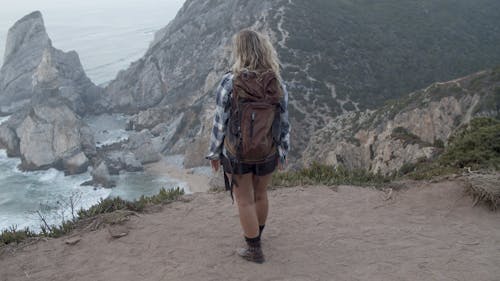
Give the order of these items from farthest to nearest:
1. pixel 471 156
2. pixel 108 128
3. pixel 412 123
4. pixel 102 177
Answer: pixel 108 128, pixel 102 177, pixel 412 123, pixel 471 156

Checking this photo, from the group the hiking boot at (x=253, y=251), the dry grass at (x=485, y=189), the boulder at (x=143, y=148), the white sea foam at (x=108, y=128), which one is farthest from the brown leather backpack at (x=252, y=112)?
the white sea foam at (x=108, y=128)

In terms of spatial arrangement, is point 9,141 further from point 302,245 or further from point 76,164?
point 302,245

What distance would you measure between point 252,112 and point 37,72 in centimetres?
5793

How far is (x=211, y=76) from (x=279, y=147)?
137 ft

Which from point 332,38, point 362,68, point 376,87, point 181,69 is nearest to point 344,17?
point 332,38

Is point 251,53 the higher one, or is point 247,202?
point 251,53

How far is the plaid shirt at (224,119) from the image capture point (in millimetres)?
3902

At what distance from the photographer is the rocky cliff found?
36750 mm

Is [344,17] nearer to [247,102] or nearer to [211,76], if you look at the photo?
[211,76]

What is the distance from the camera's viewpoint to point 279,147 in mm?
4125

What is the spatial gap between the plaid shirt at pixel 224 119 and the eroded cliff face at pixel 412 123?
45.2ft

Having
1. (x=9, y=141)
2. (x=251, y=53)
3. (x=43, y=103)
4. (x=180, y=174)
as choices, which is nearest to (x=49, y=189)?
(x=180, y=174)

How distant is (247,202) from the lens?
4133 mm

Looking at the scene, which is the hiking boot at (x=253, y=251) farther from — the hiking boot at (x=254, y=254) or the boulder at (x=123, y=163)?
the boulder at (x=123, y=163)
